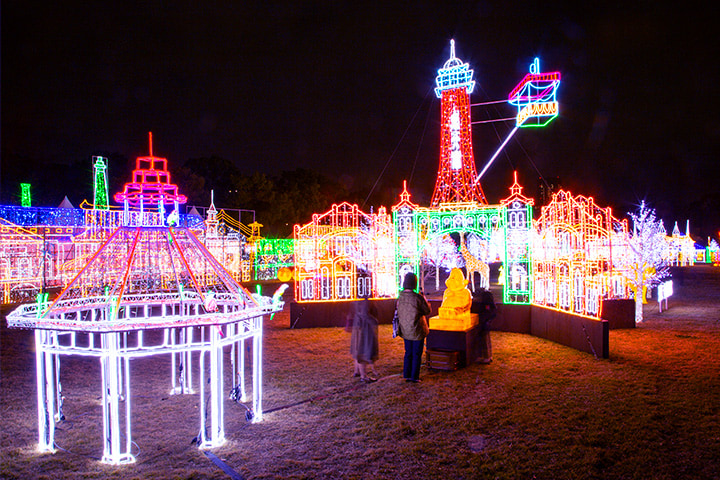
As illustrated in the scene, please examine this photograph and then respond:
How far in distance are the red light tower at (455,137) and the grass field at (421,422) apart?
452 inches

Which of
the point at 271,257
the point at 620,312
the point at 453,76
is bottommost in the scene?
the point at 620,312

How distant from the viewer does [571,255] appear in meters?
12.1

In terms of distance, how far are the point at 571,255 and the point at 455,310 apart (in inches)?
164

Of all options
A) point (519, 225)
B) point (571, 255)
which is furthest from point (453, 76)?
point (571, 255)

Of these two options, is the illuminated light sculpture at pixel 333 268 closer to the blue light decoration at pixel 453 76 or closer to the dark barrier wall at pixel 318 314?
the dark barrier wall at pixel 318 314

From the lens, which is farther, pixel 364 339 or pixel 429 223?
pixel 429 223

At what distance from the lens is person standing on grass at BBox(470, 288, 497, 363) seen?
1003cm

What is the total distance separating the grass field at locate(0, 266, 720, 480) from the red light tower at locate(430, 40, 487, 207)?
452 inches

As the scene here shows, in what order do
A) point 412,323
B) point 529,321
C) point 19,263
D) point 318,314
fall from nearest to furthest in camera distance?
1. point 412,323
2. point 529,321
3. point 318,314
4. point 19,263

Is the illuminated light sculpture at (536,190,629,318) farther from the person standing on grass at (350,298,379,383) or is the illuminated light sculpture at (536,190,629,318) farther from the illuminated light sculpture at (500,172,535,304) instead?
the person standing on grass at (350,298,379,383)

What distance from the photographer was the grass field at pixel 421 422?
5.24m

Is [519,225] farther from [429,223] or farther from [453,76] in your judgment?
[453,76]

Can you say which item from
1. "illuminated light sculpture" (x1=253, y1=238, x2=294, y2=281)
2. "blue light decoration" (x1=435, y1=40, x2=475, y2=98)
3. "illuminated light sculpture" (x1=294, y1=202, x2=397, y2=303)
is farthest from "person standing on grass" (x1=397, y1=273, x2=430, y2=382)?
"illuminated light sculpture" (x1=253, y1=238, x2=294, y2=281)

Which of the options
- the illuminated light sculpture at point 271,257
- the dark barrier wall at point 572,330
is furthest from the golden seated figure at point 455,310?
the illuminated light sculpture at point 271,257
